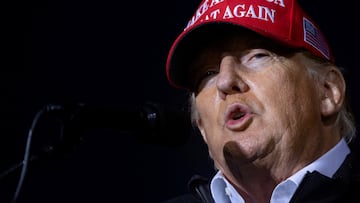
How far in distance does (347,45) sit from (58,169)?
1.07 metres

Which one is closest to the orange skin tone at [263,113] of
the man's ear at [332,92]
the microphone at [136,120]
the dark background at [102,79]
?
the man's ear at [332,92]

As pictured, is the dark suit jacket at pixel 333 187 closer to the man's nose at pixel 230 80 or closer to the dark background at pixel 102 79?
the man's nose at pixel 230 80

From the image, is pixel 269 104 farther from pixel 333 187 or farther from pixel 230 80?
pixel 333 187

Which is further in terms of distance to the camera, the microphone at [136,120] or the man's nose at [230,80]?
the man's nose at [230,80]

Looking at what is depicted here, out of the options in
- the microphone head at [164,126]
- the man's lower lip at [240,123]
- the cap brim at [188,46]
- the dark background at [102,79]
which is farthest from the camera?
the dark background at [102,79]

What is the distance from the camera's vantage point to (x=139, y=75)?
1.99 m

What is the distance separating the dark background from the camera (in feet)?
5.82

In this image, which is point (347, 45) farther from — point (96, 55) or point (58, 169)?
point (58, 169)

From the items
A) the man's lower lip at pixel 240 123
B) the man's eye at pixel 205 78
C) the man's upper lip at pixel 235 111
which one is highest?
the man's eye at pixel 205 78

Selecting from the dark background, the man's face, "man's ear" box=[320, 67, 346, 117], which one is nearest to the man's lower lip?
the man's face

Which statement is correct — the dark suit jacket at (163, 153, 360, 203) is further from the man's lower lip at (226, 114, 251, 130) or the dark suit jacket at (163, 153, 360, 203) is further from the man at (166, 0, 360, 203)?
the man's lower lip at (226, 114, 251, 130)

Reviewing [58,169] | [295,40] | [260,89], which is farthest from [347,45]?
[58,169]

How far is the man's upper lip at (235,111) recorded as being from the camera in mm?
1253

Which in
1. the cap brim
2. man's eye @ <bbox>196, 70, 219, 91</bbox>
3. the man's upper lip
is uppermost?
the cap brim
